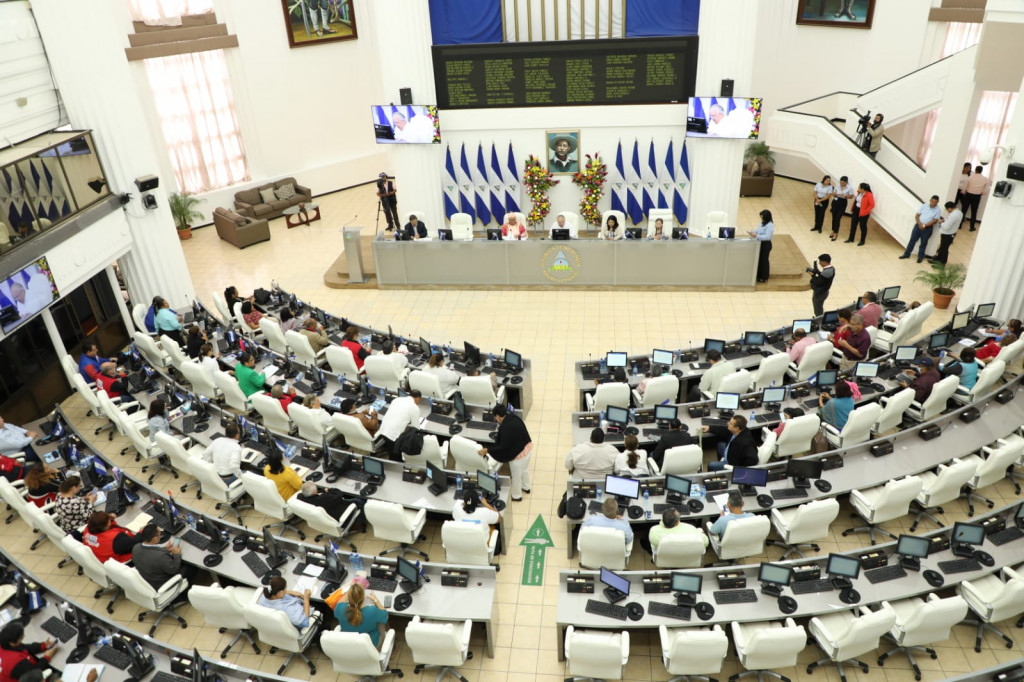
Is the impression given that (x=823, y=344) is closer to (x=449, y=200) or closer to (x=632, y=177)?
(x=632, y=177)

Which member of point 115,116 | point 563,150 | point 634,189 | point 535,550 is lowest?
point 535,550

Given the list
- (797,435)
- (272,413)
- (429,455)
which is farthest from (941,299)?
(272,413)

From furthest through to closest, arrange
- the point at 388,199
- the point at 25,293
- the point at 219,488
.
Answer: the point at 388,199 < the point at 25,293 < the point at 219,488

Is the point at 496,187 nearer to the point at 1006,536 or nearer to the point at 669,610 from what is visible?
the point at 669,610

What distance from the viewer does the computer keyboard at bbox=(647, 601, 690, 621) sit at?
7.32 m

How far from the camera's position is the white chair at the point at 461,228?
647 inches

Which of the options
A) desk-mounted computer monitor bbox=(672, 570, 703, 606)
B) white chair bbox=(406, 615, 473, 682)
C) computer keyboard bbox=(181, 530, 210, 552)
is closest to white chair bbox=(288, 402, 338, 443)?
computer keyboard bbox=(181, 530, 210, 552)

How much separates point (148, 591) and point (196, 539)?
80 cm

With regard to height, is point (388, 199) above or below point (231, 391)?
above

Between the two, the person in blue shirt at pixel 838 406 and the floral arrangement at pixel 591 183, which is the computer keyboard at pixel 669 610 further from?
the floral arrangement at pixel 591 183

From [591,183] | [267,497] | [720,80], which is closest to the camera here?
[267,497]

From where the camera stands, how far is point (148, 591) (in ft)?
26.1

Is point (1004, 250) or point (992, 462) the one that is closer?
point (992, 462)

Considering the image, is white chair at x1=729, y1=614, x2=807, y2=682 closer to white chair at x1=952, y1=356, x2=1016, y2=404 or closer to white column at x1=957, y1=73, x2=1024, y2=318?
white chair at x1=952, y1=356, x2=1016, y2=404
